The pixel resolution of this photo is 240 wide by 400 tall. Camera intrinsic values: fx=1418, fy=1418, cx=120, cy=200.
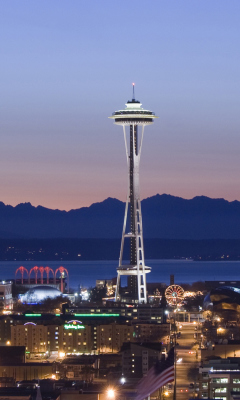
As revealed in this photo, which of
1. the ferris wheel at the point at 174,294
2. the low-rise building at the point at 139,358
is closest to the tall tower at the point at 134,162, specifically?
the ferris wheel at the point at 174,294

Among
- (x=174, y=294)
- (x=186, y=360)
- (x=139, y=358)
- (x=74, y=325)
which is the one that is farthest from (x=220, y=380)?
(x=174, y=294)

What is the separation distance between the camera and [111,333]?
68250 millimetres

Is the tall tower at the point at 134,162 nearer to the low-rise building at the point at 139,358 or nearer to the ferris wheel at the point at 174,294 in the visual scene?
the ferris wheel at the point at 174,294

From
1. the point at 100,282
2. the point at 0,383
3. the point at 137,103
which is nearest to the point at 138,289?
the point at 137,103

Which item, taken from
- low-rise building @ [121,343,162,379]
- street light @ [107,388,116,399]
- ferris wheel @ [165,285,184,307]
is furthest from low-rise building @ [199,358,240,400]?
ferris wheel @ [165,285,184,307]

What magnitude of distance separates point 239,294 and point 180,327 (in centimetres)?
1322

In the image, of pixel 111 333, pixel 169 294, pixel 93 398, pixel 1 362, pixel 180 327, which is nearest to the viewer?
pixel 93 398

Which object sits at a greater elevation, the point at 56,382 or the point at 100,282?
the point at 100,282

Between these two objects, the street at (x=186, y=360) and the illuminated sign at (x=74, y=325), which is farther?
the illuminated sign at (x=74, y=325)

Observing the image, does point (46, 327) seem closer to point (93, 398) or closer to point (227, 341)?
point (227, 341)

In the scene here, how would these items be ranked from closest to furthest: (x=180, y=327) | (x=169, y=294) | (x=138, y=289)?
1. (x=180, y=327)
2. (x=169, y=294)
3. (x=138, y=289)

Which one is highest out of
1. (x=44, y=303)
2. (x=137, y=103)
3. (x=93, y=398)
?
(x=137, y=103)

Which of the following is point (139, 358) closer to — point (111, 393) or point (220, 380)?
point (220, 380)

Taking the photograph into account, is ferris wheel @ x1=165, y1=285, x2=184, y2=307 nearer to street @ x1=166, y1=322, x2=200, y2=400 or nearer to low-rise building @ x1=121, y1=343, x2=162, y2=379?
street @ x1=166, y1=322, x2=200, y2=400
